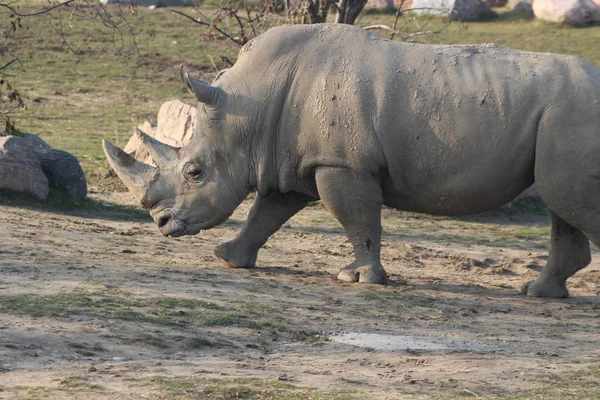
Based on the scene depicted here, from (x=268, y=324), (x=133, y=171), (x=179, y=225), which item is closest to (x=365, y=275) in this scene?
(x=179, y=225)

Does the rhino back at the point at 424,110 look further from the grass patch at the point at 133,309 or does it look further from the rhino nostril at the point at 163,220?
the grass patch at the point at 133,309

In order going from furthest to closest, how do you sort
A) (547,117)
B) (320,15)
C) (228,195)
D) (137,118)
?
(137,118), (320,15), (228,195), (547,117)

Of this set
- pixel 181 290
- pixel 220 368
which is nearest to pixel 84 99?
pixel 181 290

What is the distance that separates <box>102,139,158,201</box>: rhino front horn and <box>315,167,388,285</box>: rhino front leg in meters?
1.36

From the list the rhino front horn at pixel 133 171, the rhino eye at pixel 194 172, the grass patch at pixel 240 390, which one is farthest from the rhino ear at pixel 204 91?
the grass patch at pixel 240 390

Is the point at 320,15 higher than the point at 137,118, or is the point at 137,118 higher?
the point at 320,15

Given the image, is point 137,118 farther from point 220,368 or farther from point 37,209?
point 220,368

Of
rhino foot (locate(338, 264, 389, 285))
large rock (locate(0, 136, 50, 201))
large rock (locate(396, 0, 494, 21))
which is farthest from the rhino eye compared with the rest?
large rock (locate(396, 0, 494, 21))

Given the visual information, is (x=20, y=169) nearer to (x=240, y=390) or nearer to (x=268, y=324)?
(x=268, y=324)

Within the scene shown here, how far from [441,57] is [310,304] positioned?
218 cm

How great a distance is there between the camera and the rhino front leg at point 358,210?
945 centimetres

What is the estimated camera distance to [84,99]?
19438 millimetres

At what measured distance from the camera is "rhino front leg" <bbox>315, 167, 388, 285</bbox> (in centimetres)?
945

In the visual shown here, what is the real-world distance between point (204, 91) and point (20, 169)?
3.08 metres
